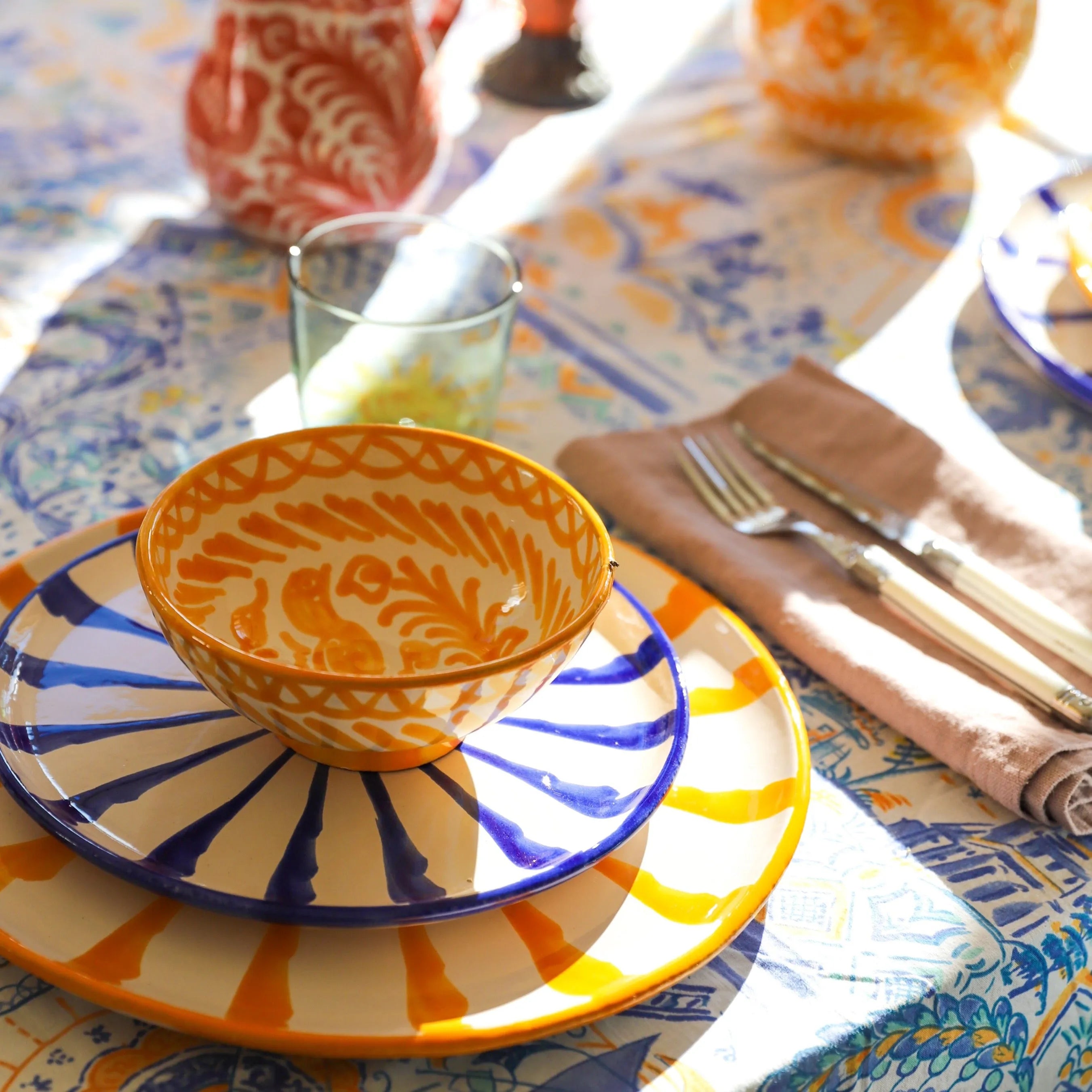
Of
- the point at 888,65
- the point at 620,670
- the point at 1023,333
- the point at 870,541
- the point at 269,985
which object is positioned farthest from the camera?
the point at 888,65

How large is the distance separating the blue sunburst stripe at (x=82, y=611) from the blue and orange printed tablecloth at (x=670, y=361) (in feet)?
0.33

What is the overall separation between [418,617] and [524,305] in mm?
388

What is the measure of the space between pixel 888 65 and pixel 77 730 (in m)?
0.78

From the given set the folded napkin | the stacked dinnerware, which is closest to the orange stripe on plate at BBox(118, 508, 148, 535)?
the stacked dinnerware

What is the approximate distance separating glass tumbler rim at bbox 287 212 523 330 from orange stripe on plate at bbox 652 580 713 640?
17 cm

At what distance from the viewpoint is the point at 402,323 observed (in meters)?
0.60

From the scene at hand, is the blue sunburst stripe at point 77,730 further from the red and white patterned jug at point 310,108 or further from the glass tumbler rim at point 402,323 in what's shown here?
the red and white patterned jug at point 310,108

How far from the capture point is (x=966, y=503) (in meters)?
0.61

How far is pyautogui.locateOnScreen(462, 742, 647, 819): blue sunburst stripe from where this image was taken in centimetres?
39

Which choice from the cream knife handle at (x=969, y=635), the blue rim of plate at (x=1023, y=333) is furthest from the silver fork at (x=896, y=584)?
the blue rim of plate at (x=1023, y=333)

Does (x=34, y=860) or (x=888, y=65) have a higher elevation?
(x=888, y=65)

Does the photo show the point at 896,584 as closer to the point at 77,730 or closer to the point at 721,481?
the point at 721,481

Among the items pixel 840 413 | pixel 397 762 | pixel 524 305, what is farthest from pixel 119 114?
pixel 397 762

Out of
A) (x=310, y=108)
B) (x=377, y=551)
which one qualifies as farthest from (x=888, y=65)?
(x=377, y=551)
